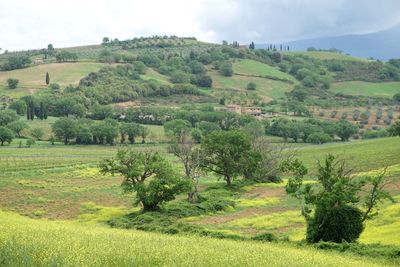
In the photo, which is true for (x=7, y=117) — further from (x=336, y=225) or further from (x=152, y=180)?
(x=336, y=225)

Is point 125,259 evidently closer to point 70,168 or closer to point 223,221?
point 223,221

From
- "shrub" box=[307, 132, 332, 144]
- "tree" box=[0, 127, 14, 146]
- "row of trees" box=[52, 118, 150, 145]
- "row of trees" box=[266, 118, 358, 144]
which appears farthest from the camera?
"row of trees" box=[266, 118, 358, 144]

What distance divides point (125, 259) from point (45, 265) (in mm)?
2947

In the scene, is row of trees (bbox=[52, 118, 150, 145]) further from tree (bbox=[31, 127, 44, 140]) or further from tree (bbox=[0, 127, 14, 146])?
tree (bbox=[0, 127, 14, 146])

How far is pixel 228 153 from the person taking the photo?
289 feet

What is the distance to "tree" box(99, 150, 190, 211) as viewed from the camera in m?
64.7

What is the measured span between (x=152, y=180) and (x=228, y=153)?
82.9 ft

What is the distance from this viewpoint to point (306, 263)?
78.2ft

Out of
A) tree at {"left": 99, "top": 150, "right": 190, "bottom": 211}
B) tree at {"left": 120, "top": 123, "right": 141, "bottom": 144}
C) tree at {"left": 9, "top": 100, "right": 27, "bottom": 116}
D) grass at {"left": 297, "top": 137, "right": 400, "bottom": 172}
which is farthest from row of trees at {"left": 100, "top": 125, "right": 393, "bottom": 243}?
tree at {"left": 9, "top": 100, "right": 27, "bottom": 116}

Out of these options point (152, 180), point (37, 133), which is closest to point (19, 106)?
point (37, 133)

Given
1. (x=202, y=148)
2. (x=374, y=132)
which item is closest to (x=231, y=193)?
(x=202, y=148)

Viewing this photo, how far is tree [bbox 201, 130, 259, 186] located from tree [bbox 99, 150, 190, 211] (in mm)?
20451

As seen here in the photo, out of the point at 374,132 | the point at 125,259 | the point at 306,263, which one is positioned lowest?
the point at 374,132

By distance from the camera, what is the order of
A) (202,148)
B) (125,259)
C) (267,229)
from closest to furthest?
(125,259) < (267,229) < (202,148)
